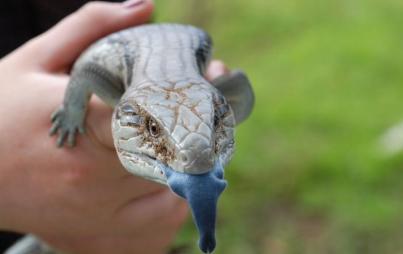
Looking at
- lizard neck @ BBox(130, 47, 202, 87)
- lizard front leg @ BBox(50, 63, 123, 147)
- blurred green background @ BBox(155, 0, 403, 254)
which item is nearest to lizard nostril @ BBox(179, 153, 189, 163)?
lizard neck @ BBox(130, 47, 202, 87)

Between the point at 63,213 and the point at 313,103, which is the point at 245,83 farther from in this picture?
the point at 313,103

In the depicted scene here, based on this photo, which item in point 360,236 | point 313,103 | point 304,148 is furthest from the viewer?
point 313,103

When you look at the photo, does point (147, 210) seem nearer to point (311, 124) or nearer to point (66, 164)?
point (66, 164)

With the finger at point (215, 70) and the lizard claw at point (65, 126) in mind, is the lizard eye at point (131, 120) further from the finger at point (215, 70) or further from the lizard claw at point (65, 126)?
the finger at point (215, 70)

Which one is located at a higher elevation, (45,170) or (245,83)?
(245,83)

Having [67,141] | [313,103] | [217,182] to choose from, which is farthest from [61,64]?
[313,103]

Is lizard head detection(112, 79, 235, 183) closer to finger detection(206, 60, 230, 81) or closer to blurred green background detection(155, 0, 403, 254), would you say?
finger detection(206, 60, 230, 81)

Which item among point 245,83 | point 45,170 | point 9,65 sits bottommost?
point 45,170
